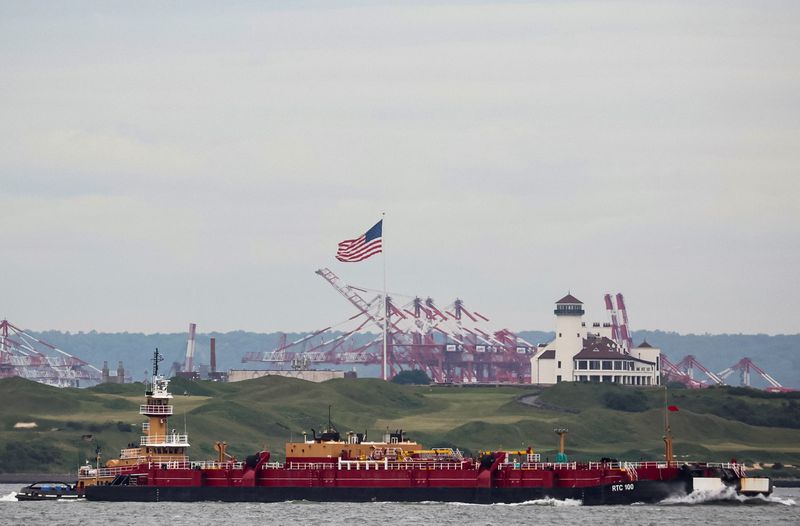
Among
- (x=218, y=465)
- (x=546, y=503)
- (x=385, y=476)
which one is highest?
(x=218, y=465)

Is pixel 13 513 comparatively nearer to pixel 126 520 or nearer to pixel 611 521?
pixel 126 520

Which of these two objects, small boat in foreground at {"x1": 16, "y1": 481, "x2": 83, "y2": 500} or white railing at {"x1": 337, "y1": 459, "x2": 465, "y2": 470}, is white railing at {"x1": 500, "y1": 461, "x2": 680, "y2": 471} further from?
small boat in foreground at {"x1": 16, "y1": 481, "x2": 83, "y2": 500}

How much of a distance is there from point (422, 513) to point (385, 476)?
9130 millimetres

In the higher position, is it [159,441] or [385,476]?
[159,441]

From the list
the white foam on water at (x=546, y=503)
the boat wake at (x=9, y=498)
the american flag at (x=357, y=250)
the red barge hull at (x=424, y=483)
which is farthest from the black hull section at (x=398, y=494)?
the american flag at (x=357, y=250)

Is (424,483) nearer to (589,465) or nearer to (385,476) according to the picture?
(385,476)

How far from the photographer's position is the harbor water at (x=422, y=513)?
11300 centimetres

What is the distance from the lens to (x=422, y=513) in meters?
119

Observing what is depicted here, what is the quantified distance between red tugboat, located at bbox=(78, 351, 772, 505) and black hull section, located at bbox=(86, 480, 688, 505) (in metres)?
0.07

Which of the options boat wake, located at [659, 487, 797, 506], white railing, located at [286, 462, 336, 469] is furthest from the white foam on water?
white railing, located at [286, 462, 336, 469]

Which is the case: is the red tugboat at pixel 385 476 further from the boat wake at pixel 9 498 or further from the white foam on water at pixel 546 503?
the boat wake at pixel 9 498

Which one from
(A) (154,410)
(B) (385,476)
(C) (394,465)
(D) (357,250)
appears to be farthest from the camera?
(D) (357,250)

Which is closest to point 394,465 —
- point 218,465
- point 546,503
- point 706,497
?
point 546,503

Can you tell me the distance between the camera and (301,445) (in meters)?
132
